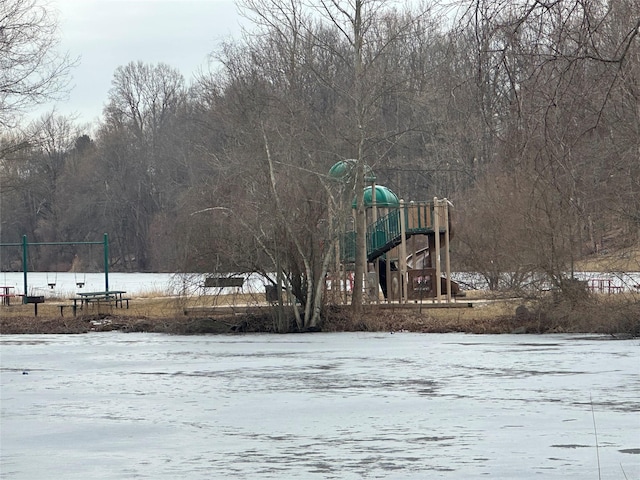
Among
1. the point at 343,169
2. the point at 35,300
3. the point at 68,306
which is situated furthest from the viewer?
the point at 68,306

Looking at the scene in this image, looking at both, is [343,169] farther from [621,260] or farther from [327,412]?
[327,412]

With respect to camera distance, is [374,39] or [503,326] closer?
[503,326]

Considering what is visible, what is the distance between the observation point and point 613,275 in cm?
2922

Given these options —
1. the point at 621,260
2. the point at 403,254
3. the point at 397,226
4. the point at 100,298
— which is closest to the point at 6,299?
the point at 100,298

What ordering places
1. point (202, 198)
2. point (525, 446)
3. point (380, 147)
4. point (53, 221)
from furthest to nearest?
point (53, 221) → point (380, 147) → point (202, 198) → point (525, 446)

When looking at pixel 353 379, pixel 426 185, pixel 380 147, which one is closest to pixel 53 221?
pixel 426 185

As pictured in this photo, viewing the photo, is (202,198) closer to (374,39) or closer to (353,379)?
(374,39)

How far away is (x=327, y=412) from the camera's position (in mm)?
15477

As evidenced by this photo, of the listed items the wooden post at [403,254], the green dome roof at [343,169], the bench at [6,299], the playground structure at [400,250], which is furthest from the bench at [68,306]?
the wooden post at [403,254]

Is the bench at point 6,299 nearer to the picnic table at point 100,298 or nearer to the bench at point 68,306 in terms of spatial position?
the bench at point 68,306

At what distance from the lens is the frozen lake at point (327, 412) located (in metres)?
11.5

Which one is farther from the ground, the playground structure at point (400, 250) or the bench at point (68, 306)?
the playground structure at point (400, 250)

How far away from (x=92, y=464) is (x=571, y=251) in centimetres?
2124

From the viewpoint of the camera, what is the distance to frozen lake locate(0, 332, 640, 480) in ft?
37.7
